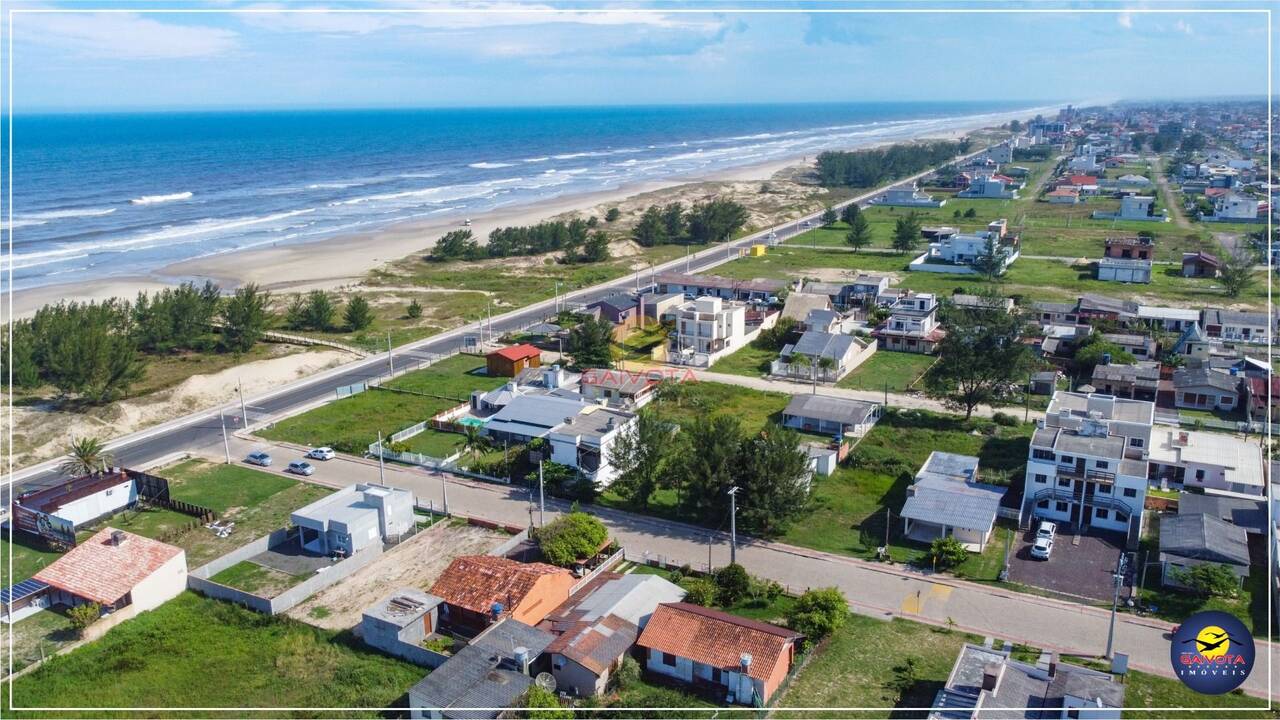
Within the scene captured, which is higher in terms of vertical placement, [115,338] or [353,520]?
[115,338]

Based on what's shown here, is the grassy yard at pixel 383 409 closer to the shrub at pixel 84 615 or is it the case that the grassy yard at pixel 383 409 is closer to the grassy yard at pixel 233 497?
the grassy yard at pixel 233 497

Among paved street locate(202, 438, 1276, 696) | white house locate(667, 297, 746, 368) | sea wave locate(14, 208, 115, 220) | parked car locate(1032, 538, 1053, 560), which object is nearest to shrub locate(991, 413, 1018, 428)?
parked car locate(1032, 538, 1053, 560)

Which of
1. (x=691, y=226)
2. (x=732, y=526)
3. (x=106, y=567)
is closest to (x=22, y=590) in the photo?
→ (x=106, y=567)

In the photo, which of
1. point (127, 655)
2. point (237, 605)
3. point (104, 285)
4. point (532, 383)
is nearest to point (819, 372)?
point (532, 383)

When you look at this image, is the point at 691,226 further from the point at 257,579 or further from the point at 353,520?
the point at 257,579

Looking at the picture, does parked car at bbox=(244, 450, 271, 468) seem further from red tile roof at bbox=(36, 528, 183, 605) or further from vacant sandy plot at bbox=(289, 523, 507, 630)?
vacant sandy plot at bbox=(289, 523, 507, 630)
